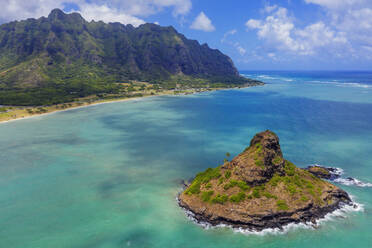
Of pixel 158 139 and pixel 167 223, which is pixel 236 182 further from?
pixel 158 139

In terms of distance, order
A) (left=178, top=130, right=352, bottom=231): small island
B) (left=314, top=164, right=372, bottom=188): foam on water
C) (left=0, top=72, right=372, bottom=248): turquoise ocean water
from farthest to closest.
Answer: (left=314, top=164, right=372, bottom=188): foam on water < (left=178, top=130, right=352, bottom=231): small island < (left=0, top=72, right=372, bottom=248): turquoise ocean water

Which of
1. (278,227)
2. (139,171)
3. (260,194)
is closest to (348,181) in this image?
(260,194)

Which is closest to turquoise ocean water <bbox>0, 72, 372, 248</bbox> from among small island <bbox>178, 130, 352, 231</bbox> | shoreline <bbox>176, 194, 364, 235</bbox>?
shoreline <bbox>176, 194, 364, 235</bbox>

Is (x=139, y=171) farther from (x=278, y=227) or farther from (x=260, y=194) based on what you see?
(x=278, y=227)

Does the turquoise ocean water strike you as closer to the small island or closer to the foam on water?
the foam on water

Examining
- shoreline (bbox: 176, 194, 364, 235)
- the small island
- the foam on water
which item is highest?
the small island

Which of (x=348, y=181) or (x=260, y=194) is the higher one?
(x=260, y=194)

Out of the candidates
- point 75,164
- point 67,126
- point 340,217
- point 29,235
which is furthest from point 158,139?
point 340,217

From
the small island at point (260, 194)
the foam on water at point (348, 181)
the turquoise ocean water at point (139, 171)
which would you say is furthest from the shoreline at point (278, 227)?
the foam on water at point (348, 181)
